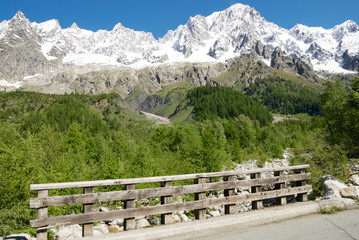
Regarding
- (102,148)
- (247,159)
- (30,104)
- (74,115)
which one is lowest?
(247,159)

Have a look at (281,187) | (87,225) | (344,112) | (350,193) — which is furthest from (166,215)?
(344,112)

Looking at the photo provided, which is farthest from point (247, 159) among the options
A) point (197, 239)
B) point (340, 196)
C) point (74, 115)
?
point (74, 115)

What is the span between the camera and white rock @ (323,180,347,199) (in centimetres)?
1193

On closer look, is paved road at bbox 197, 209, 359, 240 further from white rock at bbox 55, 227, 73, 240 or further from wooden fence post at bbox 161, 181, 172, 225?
white rock at bbox 55, 227, 73, 240

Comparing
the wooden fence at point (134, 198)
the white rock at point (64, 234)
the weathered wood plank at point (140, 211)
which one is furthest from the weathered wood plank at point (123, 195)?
the white rock at point (64, 234)

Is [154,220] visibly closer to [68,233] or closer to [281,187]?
[68,233]

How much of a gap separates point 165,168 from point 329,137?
24224 mm

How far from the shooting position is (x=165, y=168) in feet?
130

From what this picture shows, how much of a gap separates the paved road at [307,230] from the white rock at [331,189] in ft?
8.57

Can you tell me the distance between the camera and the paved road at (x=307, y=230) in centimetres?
762

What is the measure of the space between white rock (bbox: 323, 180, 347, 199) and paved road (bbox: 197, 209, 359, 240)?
8.57ft

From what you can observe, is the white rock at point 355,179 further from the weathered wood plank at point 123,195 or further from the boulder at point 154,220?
the boulder at point 154,220

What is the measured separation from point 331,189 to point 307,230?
577 centimetres

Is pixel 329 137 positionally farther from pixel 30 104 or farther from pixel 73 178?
pixel 30 104
